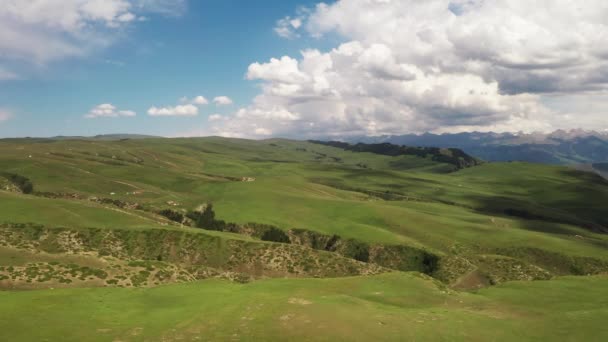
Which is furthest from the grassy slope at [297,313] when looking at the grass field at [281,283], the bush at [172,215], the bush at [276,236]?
the bush at [172,215]

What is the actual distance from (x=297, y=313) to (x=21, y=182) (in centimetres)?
16118

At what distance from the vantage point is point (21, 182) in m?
155

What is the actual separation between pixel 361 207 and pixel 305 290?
99206 mm

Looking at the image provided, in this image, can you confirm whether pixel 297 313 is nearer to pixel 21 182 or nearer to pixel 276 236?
pixel 276 236

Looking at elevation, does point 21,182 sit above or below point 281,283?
above

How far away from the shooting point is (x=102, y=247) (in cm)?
8069

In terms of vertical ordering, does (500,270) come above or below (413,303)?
below

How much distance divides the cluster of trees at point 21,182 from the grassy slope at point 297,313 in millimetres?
125196

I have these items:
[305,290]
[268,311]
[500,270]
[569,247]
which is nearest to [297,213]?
[500,270]

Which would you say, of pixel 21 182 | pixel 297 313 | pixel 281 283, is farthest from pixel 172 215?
pixel 297 313

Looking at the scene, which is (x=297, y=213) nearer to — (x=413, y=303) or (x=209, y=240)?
(x=209, y=240)

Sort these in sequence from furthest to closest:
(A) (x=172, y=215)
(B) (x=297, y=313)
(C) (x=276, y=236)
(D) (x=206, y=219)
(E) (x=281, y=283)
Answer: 1. (A) (x=172, y=215)
2. (D) (x=206, y=219)
3. (C) (x=276, y=236)
4. (E) (x=281, y=283)
5. (B) (x=297, y=313)

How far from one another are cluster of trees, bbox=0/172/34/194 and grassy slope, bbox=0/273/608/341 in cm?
12520

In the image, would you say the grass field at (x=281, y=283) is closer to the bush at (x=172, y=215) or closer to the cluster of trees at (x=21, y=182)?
the bush at (x=172, y=215)
